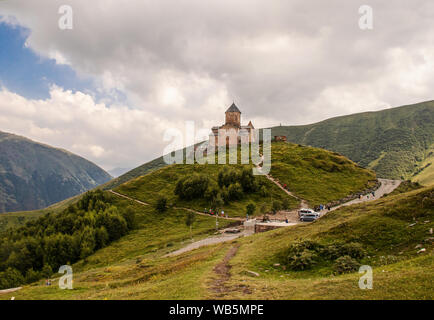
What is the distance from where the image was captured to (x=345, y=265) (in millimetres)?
17438

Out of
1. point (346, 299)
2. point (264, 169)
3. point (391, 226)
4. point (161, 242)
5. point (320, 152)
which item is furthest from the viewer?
point (320, 152)

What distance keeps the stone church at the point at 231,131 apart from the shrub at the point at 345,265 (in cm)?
12796

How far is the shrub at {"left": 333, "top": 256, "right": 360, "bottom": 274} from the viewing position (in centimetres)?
1703

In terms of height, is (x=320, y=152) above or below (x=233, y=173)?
above

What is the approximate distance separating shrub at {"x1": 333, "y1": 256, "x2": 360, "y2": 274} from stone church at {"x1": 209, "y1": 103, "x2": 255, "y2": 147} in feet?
420

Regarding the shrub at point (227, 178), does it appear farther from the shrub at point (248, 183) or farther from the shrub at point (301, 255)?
the shrub at point (301, 255)

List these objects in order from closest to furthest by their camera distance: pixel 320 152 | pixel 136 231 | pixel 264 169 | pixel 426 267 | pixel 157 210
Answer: pixel 426 267
pixel 136 231
pixel 157 210
pixel 264 169
pixel 320 152

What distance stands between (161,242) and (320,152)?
3563 inches

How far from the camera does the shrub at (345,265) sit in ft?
55.9

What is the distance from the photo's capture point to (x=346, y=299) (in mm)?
11094

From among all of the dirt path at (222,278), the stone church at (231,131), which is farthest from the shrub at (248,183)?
the stone church at (231,131)

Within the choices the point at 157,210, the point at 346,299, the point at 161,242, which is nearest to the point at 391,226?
the point at 346,299

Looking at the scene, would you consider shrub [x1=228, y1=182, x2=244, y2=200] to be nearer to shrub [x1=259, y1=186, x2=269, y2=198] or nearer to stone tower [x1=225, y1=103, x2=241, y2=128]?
shrub [x1=259, y1=186, x2=269, y2=198]
